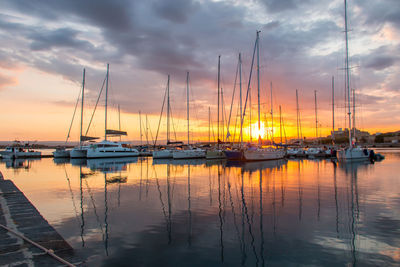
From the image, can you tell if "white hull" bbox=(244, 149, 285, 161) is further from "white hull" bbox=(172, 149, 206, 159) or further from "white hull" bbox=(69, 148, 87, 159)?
"white hull" bbox=(69, 148, 87, 159)

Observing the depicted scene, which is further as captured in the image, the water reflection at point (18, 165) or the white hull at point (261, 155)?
the white hull at point (261, 155)

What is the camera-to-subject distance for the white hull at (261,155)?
4155 cm

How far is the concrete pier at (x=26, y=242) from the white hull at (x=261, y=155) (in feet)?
111

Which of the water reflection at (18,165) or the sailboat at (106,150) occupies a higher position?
the sailboat at (106,150)

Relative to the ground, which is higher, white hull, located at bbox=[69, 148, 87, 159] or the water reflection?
white hull, located at bbox=[69, 148, 87, 159]

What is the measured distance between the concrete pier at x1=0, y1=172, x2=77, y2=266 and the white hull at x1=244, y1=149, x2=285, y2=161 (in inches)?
1332

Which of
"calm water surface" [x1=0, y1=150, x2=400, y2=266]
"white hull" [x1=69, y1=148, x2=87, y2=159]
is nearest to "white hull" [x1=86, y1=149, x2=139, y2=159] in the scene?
"white hull" [x1=69, y1=148, x2=87, y2=159]

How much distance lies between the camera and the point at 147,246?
24.3ft

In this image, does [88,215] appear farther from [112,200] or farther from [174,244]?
[174,244]

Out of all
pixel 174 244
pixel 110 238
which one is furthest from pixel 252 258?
pixel 110 238

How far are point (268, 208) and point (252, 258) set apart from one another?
17.1 ft

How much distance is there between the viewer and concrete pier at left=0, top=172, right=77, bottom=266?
18.6 feet

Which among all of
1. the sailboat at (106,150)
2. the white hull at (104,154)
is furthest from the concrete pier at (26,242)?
the sailboat at (106,150)

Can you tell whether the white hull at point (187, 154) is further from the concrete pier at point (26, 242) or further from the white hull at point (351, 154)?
the concrete pier at point (26, 242)
